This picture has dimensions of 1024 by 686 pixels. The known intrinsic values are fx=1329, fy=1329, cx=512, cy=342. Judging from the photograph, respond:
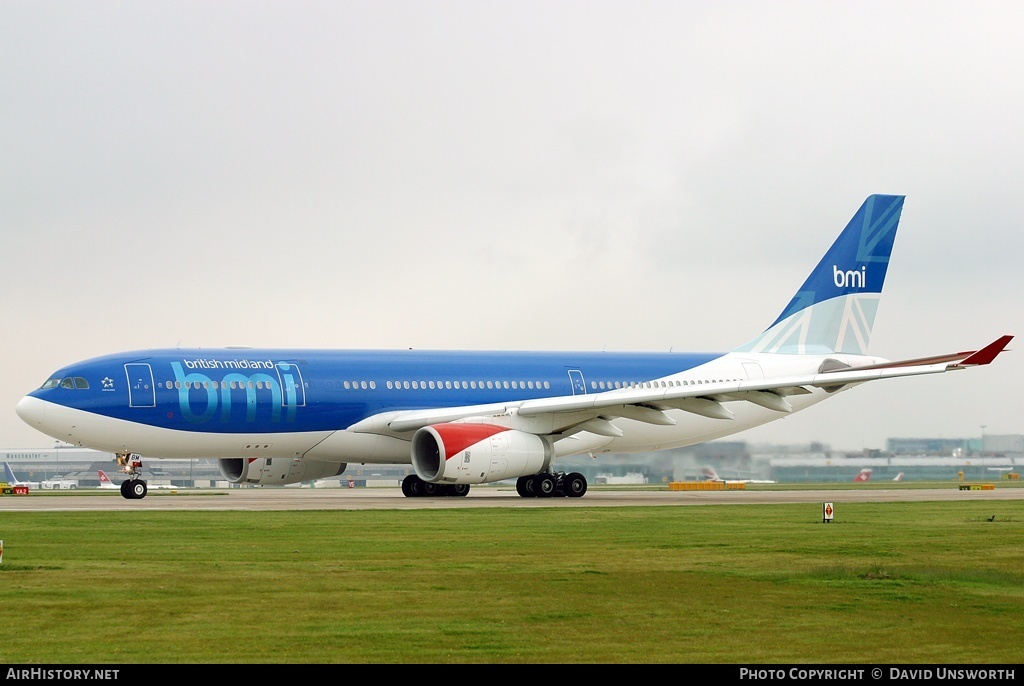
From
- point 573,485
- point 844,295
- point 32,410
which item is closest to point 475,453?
point 573,485

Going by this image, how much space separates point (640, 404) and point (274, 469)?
36.4 ft

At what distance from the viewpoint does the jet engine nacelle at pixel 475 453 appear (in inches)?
1276

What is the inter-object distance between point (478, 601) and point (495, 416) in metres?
21.7

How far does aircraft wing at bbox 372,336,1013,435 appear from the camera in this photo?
34.1 m

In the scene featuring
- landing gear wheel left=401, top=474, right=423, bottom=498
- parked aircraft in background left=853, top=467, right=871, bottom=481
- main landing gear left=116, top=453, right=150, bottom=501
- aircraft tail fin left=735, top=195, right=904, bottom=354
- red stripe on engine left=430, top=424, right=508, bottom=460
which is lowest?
parked aircraft in background left=853, top=467, right=871, bottom=481

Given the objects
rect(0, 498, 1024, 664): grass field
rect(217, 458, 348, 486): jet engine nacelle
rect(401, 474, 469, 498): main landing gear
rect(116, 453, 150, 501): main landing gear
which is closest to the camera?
rect(0, 498, 1024, 664): grass field

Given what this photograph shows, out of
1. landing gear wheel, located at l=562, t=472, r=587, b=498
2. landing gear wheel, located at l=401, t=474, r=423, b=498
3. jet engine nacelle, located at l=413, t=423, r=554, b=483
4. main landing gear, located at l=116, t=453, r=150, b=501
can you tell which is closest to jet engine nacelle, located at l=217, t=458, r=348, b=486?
landing gear wheel, located at l=401, t=474, r=423, b=498

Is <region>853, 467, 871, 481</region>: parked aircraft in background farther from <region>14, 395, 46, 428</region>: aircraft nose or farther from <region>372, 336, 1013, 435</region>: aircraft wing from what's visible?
<region>14, 395, 46, 428</region>: aircraft nose

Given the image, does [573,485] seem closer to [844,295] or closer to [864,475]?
[844,295]

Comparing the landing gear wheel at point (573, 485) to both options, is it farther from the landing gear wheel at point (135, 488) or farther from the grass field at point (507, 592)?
the grass field at point (507, 592)

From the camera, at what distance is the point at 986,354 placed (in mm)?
33188

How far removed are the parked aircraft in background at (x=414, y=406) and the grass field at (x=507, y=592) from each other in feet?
30.5

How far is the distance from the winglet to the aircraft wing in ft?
0.08

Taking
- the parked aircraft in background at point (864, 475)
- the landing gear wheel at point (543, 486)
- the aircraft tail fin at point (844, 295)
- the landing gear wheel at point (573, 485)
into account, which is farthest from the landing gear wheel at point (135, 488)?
the parked aircraft in background at point (864, 475)
